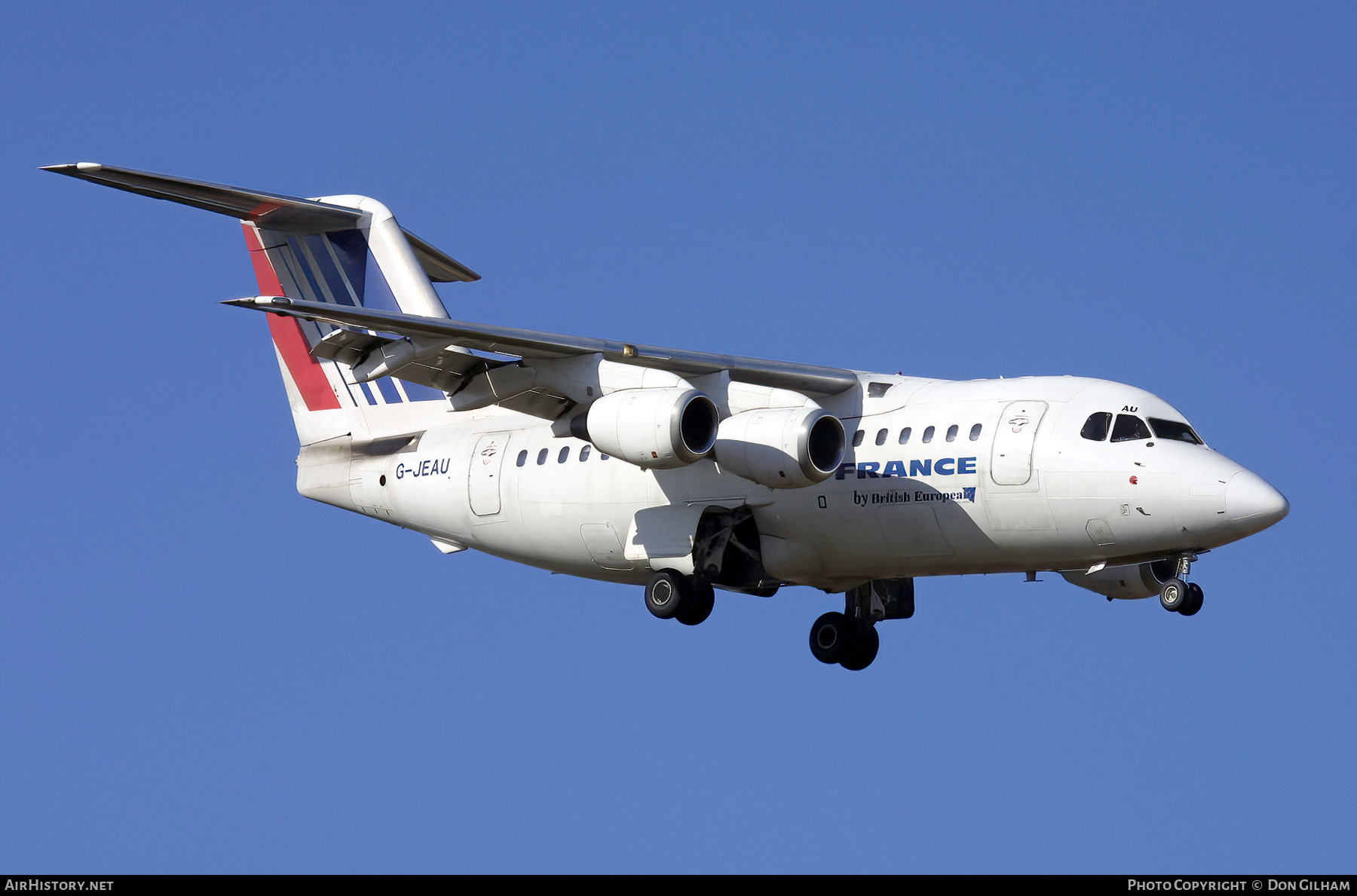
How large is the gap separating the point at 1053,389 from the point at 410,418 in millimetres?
7443

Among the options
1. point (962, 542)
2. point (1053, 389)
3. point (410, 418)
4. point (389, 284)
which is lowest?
point (962, 542)

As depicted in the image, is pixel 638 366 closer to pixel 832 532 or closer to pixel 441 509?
pixel 832 532

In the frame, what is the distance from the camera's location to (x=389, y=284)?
810 inches

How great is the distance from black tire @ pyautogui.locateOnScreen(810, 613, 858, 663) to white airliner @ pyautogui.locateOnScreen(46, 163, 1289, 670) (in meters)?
0.03

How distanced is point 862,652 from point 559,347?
4.84m

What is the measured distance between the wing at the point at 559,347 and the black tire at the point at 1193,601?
3.64 metres

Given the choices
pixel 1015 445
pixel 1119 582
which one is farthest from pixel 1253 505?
pixel 1119 582

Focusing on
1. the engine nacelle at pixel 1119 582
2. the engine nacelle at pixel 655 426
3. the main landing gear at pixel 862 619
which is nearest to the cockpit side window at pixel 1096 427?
the engine nacelle at pixel 1119 582

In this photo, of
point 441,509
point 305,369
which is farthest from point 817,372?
point 305,369

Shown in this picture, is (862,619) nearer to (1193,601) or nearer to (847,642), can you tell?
(847,642)

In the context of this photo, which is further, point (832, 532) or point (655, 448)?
point (832, 532)

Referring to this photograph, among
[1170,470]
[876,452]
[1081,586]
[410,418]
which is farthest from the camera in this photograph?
[410,418]

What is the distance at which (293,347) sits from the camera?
21734mm

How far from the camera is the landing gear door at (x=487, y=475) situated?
19.4 metres
